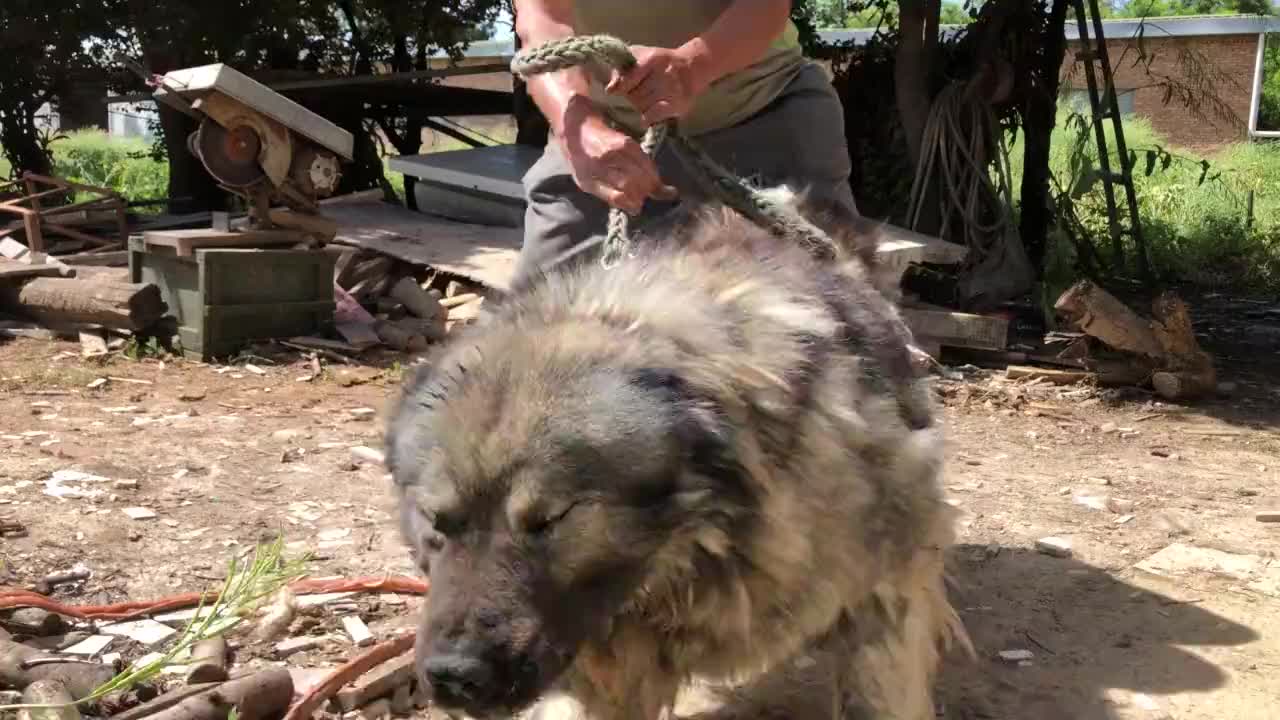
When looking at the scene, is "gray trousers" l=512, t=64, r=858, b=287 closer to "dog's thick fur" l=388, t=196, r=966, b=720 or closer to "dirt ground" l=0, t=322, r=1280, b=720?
"dog's thick fur" l=388, t=196, r=966, b=720

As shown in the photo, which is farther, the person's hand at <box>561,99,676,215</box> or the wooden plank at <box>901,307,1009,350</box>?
the wooden plank at <box>901,307,1009,350</box>

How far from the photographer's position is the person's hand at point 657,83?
2.70m

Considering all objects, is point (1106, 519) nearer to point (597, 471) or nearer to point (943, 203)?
point (597, 471)

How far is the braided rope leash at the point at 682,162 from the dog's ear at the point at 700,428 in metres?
0.57

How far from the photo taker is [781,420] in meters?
2.14


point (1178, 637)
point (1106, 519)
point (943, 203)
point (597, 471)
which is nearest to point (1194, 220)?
point (943, 203)

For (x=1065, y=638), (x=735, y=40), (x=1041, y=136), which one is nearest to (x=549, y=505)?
(x=735, y=40)

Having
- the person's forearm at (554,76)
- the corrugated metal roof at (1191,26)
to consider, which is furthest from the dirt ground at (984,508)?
the corrugated metal roof at (1191,26)

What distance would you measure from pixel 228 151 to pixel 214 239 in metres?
0.56

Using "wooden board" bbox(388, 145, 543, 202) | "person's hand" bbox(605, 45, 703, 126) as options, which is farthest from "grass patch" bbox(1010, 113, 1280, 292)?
"person's hand" bbox(605, 45, 703, 126)

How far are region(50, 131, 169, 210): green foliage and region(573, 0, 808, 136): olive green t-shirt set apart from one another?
14.3 m

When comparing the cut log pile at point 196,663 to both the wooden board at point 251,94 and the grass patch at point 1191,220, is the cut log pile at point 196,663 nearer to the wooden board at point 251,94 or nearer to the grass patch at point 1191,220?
the wooden board at point 251,94

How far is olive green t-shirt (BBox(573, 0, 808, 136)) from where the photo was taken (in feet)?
10.5

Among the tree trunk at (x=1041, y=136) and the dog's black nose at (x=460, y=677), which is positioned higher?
the tree trunk at (x=1041, y=136)
